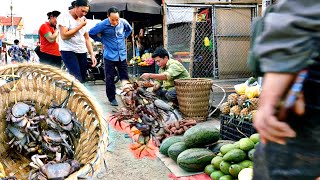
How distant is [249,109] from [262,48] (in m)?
2.87

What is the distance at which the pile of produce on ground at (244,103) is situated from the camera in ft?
13.3

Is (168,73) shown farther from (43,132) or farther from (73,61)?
(43,132)

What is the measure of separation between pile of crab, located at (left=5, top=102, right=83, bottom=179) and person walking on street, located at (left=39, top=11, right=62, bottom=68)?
12.4ft

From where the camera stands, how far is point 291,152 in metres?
1.34

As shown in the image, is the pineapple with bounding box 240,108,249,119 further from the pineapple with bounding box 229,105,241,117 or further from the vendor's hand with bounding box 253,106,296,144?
the vendor's hand with bounding box 253,106,296,144

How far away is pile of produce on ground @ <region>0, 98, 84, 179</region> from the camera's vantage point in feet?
9.71

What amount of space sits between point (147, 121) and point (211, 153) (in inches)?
42.9

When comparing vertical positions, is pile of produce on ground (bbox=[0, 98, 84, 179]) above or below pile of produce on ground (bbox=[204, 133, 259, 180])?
above

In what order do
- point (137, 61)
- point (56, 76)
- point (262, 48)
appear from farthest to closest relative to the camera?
point (137, 61), point (56, 76), point (262, 48)

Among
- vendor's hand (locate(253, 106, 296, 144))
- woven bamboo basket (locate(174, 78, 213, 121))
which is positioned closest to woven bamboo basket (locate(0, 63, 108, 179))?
vendor's hand (locate(253, 106, 296, 144))

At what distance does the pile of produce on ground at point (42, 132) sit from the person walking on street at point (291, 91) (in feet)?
6.31

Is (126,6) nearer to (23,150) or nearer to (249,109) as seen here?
(249,109)

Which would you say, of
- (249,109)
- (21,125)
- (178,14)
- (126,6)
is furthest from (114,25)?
(126,6)

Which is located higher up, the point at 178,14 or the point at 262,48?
the point at 178,14
